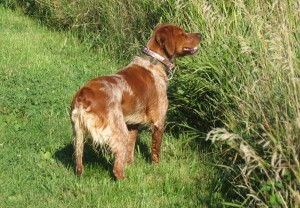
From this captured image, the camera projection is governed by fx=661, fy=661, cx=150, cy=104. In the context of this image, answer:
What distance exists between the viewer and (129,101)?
635 cm

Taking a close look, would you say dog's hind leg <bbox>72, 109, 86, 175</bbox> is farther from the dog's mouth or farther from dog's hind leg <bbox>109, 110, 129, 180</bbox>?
the dog's mouth

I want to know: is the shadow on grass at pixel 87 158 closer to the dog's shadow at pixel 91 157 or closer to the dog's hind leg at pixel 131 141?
the dog's shadow at pixel 91 157

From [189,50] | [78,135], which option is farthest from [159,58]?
[78,135]

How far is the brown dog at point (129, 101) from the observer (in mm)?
5859

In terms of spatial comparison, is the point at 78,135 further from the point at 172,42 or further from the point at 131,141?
the point at 172,42

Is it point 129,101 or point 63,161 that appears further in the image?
point 63,161

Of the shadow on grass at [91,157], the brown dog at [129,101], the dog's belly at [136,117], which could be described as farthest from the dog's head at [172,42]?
the shadow on grass at [91,157]

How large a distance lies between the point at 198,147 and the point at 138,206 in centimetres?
165

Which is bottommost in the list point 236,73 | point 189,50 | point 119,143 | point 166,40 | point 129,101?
point 119,143

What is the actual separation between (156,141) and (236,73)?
108cm

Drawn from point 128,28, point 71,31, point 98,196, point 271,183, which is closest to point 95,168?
point 98,196

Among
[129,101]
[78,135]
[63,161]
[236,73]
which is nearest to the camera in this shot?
[78,135]

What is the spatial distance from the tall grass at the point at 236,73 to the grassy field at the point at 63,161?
13.2 inches

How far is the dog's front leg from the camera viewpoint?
6754mm
